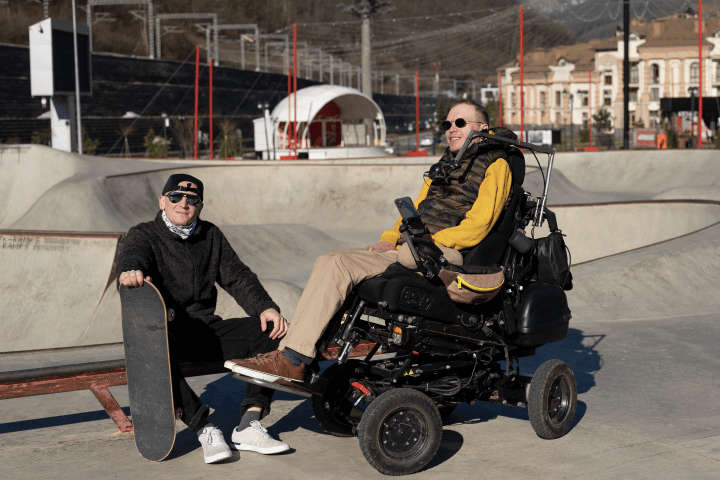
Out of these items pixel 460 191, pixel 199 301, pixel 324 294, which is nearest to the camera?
pixel 324 294

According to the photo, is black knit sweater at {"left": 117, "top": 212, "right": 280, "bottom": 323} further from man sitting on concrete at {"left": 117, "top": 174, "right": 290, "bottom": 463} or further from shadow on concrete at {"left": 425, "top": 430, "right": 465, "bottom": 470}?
shadow on concrete at {"left": 425, "top": 430, "right": 465, "bottom": 470}

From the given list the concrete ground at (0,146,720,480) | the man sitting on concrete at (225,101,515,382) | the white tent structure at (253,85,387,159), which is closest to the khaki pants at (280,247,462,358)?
the man sitting on concrete at (225,101,515,382)

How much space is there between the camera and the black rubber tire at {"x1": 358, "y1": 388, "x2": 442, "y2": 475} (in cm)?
367

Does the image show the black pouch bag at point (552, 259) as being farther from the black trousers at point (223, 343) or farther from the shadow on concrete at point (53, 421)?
the shadow on concrete at point (53, 421)

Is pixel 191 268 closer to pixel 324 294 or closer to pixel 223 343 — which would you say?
pixel 223 343

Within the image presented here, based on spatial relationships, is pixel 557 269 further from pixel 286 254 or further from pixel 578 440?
pixel 286 254

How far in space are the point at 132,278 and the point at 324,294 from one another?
0.92 meters

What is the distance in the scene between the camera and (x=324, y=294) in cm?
369

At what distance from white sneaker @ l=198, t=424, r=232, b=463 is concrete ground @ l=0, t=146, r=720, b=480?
71 mm

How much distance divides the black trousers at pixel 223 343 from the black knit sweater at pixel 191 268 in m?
0.06

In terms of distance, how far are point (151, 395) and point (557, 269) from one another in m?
2.29

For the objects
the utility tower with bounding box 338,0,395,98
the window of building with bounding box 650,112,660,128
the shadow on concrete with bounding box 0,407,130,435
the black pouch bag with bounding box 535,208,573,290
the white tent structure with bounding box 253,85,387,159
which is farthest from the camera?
the window of building with bounding box 650,112,660,128

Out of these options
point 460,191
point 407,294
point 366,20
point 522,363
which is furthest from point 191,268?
point 366,20

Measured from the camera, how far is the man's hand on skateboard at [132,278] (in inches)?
146
